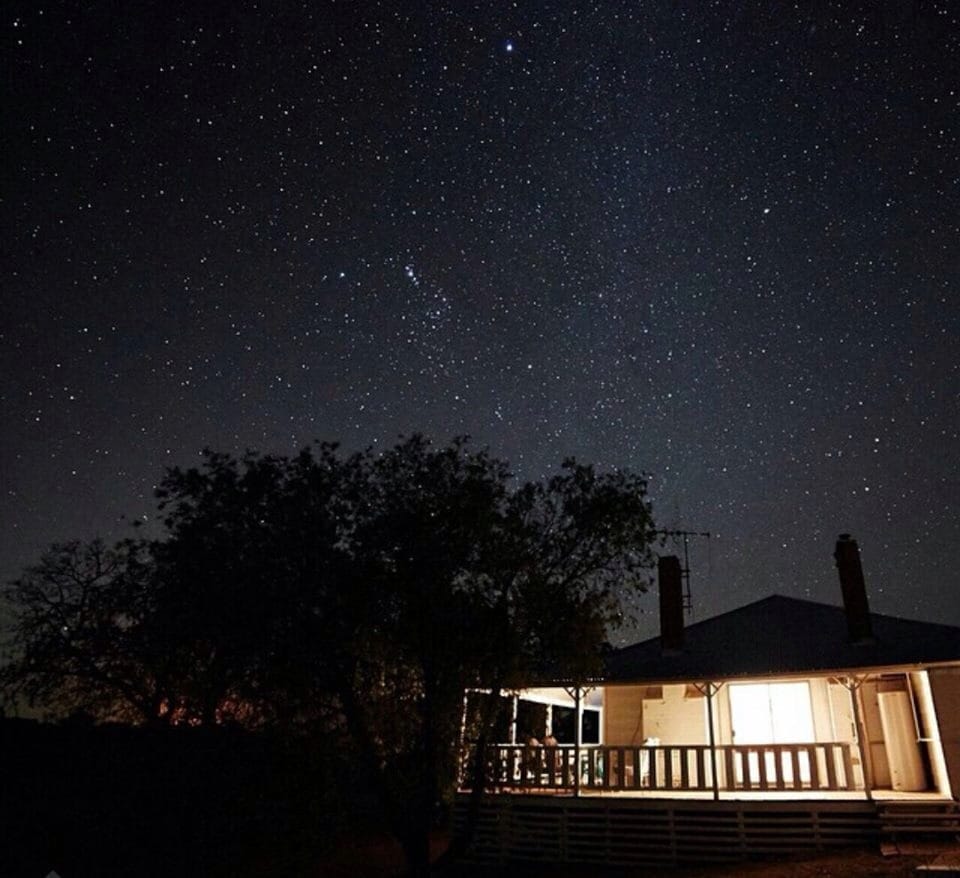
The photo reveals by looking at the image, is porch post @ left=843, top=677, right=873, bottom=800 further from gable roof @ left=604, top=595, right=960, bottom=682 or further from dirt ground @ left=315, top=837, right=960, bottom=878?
dirt ground @ left=315, top=837, right=960, bottom=878

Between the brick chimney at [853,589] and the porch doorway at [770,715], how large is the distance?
200 cm

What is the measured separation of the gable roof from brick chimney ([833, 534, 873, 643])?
0.26 m

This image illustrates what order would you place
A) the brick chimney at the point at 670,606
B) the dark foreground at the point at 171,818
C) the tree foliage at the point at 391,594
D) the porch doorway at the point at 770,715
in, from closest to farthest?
the tree foliage at the point at 391,594 < the dark foreground at the point at 171,818 < the porch doorway at the point at 770,715 < the brick chimney at the point at 670,606

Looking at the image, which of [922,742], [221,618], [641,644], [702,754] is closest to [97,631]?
[221,618]

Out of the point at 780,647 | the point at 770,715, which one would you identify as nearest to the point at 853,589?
the point at 780,647

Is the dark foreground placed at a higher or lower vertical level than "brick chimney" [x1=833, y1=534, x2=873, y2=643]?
lower

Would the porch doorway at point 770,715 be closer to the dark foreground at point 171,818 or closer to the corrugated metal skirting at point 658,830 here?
the corrugated metal skirting at point 658,830

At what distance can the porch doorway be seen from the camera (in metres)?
18.1

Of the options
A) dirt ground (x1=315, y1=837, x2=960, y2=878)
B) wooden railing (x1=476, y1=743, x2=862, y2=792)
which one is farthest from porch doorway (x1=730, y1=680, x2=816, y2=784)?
dirt ground (x1=315, y1=837, x2=960, y2=878)

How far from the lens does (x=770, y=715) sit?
18.6 m

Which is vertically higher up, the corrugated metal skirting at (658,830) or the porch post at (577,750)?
the porch post at (577,750)

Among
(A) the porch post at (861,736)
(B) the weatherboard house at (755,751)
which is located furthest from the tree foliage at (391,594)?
(A) the porch post at (861,736)

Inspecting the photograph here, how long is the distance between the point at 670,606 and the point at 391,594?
9.97 m

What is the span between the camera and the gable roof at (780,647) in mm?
Answer: 15641
